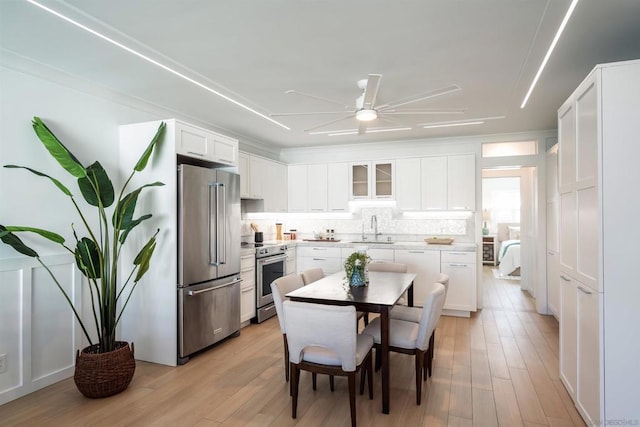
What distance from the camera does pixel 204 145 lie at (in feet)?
12.7

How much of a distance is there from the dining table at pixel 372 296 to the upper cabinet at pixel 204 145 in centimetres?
185

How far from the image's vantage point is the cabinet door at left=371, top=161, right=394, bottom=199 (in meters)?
5.84

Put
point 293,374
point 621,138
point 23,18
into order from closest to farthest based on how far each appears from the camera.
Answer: point 621,138 → point 23,18 → point 293,374

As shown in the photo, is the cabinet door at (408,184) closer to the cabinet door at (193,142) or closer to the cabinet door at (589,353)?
the cabinet door at (193,142)

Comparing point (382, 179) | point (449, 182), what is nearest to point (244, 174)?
point (382, 179)

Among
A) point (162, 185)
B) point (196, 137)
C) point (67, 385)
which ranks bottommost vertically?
Answer: point (67, 385)

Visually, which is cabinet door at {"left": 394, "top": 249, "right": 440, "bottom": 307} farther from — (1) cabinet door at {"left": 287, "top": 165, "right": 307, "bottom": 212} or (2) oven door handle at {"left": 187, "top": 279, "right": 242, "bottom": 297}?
(2) oven door handle at {"left": 187, "top": 279, "right": 242, "bottom": 297}

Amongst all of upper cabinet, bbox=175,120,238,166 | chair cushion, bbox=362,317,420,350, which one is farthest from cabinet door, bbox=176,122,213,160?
chair cushion, bbox=362,317,420,350

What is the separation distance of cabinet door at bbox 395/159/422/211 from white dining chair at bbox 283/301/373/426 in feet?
11.7

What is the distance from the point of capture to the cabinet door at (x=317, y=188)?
6248 mm

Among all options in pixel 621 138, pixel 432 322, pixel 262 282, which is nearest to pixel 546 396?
pixel 432 322

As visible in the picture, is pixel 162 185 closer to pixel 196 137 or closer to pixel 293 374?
pixel 196 137

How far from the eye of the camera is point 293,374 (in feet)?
8.26

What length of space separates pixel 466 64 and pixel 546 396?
109 inches
